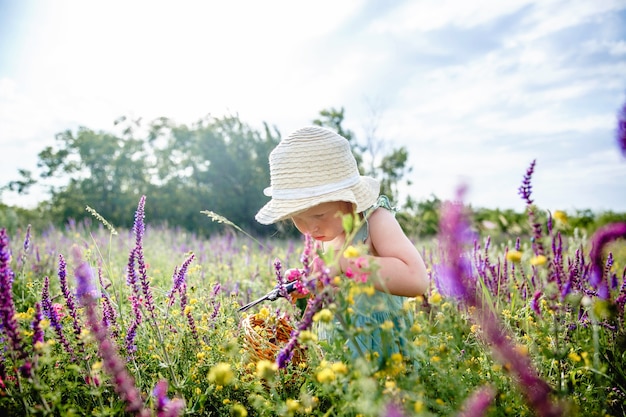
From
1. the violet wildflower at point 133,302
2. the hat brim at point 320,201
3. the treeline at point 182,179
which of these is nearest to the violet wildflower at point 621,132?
the hat brim at point 320,201

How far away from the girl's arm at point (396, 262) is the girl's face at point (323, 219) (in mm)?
181

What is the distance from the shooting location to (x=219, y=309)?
2.35 m

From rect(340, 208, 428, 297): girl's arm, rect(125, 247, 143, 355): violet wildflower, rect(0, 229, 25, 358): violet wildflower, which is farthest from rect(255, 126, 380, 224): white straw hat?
rect(0, 229, 25, 358): violet wildflower

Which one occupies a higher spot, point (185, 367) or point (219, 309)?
point (219, 309)

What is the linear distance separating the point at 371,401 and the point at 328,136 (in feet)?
4.64

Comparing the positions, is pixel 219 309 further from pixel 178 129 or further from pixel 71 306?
pixel 178 129

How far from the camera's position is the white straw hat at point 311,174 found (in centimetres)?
217

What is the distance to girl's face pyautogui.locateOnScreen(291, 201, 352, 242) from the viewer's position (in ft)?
7.39

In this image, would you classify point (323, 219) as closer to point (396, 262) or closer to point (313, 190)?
point (313, 190)

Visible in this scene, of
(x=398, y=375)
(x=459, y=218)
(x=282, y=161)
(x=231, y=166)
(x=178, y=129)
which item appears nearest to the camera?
(x=459, y=218)

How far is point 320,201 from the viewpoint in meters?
2.10

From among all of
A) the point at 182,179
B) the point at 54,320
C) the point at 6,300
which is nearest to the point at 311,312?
the point at 6,300

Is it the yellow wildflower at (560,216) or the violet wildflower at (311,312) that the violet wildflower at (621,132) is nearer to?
the yellow wildflower at (560,216)

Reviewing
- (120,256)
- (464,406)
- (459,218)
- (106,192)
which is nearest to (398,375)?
(464,406)
